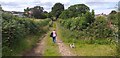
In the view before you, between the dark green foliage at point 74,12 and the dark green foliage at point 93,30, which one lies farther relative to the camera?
the dark green foliage at point 74,12

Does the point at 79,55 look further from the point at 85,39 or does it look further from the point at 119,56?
the point at 85,39

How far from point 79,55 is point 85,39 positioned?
7603mm

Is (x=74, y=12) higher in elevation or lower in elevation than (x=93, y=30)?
higher

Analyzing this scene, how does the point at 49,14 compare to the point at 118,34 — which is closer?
the point at 118,34

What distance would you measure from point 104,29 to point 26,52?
390 inches

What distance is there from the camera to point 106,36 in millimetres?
25875

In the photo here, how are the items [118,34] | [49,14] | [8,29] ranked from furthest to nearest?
[49,14]
[8,29]
[118,34]

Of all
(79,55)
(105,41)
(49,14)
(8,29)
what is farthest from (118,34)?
(49,14)

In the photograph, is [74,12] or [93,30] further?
[74,12]

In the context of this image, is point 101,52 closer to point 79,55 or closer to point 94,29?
point 79,55

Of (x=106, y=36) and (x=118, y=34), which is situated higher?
(x=118, y=34)

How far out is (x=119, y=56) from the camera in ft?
41.9

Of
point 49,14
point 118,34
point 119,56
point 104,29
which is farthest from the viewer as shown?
point 49,14

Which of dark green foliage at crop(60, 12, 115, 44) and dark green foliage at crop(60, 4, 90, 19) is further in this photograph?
dark green foliage at crop(60, 4, 90, 19)
